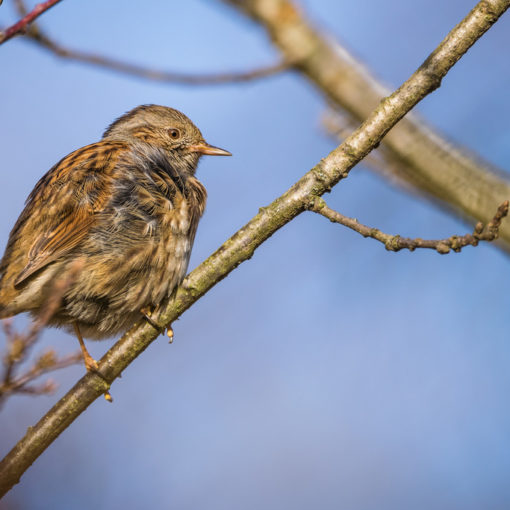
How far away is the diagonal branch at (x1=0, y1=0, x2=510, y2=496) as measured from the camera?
129 inches

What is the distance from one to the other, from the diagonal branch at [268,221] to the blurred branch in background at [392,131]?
119 cm

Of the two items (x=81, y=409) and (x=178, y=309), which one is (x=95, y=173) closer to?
(x=178, y=309)

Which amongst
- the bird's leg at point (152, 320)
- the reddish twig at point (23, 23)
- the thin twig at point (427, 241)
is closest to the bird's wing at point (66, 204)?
the bird's leg at point (152, 320)

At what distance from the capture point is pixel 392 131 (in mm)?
5070

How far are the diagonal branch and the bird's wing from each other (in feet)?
2.38

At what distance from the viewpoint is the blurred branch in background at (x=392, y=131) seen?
4.41 m

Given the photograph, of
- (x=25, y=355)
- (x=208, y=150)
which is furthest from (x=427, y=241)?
(x=208, y=150)

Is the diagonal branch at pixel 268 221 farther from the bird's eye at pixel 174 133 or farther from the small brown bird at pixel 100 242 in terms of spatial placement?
the bird's eye at pixel 174 133

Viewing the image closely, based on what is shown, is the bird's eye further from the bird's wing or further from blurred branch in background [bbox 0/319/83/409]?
blurred branch in background [bbox 0/319/83/409]

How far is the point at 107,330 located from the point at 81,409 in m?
0.97

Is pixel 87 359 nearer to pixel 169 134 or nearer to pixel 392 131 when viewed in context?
pixel 169 134

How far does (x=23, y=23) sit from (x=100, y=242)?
90.6 inches

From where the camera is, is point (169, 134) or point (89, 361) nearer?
point (89, 361)

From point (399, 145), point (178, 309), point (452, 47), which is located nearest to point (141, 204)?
point (178, 309)
